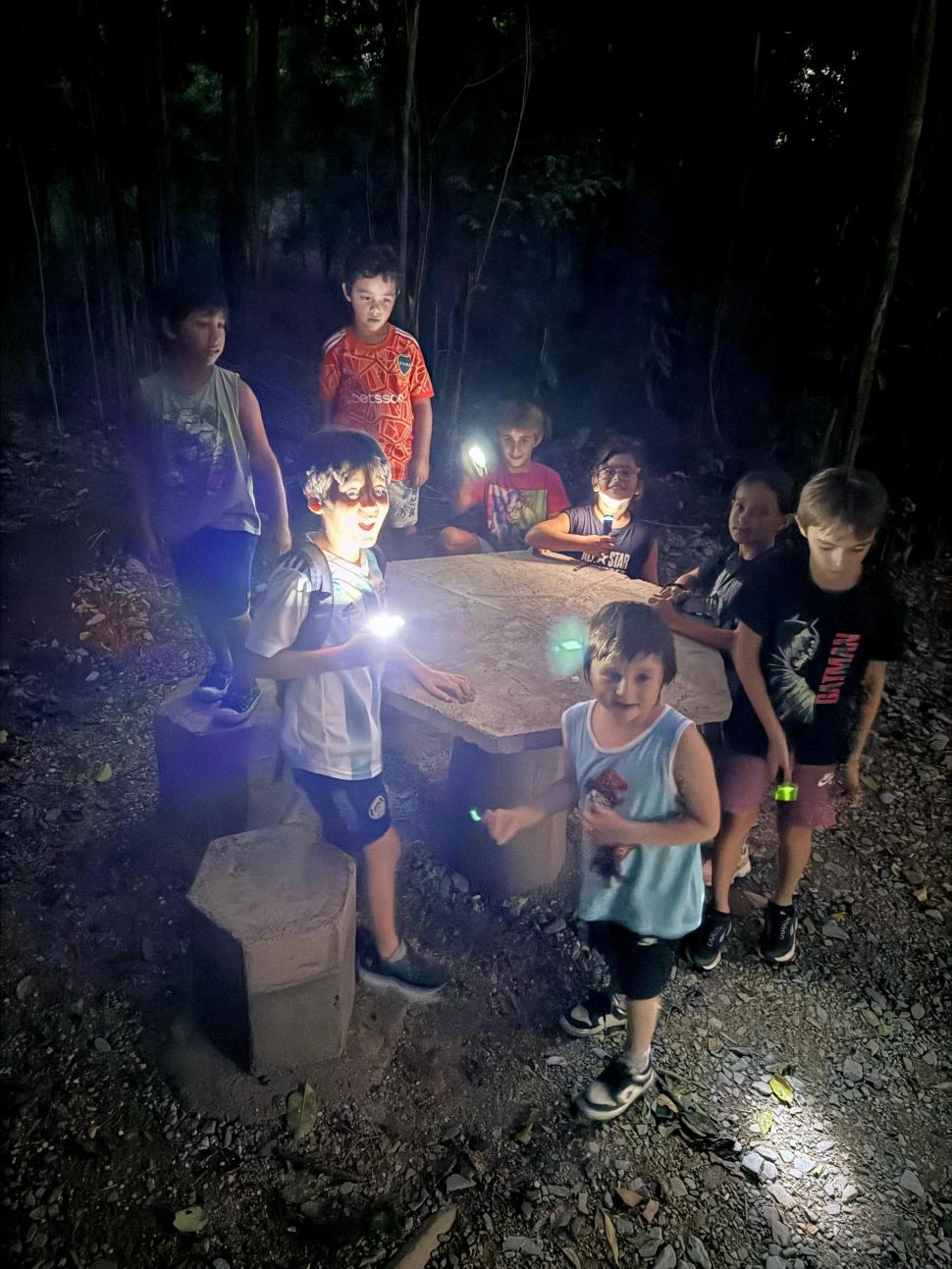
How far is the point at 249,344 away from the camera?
6793mm

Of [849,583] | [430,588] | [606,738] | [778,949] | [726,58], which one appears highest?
[726,58]

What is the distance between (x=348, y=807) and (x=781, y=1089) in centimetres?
164

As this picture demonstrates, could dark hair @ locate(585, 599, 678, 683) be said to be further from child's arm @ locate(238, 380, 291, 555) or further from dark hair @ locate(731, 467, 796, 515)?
child's arm @ locate(238, 380, 291, 555)

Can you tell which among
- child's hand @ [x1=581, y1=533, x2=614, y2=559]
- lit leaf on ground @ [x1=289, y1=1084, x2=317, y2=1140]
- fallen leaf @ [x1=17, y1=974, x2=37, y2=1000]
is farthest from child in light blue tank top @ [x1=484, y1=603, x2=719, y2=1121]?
fallen leaf @ [x1=17, y1=974, x2=37, y2=1000]

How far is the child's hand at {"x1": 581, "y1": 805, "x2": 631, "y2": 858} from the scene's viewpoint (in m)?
1.96

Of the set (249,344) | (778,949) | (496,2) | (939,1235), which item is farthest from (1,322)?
(939,1235)

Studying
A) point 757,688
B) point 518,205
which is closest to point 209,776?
point 757,688

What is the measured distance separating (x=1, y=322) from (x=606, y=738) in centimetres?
770

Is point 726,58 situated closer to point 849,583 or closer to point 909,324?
point 909,324

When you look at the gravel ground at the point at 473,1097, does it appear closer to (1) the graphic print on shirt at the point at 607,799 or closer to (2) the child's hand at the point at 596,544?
(1) the graphic print on shirt at the point at 607,799

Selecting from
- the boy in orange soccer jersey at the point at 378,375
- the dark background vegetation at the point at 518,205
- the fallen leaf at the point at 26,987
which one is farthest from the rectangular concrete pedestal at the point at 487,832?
the dark background vegetation at the point at 518,205

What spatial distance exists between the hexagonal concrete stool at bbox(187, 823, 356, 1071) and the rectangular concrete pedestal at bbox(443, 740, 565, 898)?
0.77 metres

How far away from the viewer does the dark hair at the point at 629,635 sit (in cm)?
185

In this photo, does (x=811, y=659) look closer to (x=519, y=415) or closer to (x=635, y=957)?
(x=635, y=957)
